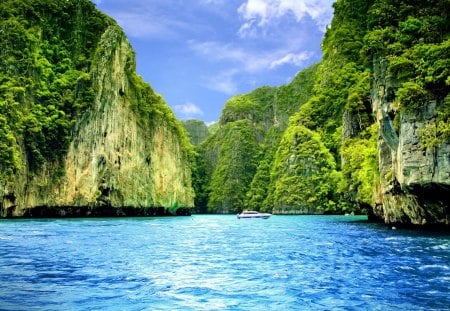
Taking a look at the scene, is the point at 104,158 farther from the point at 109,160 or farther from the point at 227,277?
the point at 227,277

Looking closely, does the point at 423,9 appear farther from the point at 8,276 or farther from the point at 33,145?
the point at 33,145

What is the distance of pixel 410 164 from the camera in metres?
30.0

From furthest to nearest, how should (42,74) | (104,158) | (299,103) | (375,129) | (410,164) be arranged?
1. (299,103)
2. (104,158)
3. (42,74)
4. (375,129)
5. (410,164)

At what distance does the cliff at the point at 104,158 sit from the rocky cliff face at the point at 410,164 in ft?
142

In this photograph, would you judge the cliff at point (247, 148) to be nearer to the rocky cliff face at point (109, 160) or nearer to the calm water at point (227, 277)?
the rocky cliff face at point (109, 160)

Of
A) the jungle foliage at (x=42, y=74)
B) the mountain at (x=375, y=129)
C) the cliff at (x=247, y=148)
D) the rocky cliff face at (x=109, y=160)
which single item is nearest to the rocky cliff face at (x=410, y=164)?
the mountain at (x=375, y=129)

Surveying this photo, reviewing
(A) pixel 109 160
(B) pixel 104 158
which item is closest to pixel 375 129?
(A) pixel 109 160

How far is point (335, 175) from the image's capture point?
104 m

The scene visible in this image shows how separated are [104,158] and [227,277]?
5925cm

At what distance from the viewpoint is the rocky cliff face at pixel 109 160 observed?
67.6 meters

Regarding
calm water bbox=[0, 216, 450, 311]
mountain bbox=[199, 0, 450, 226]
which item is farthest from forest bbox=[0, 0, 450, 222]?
calm water bbox=[0, 216, 450, 311]

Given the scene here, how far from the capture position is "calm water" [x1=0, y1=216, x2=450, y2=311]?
Answer: 1242cm

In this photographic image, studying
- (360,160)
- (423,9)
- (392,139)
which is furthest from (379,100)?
(360,160)

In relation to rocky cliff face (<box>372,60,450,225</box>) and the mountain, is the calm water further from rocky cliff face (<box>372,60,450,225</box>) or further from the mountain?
the mountain
